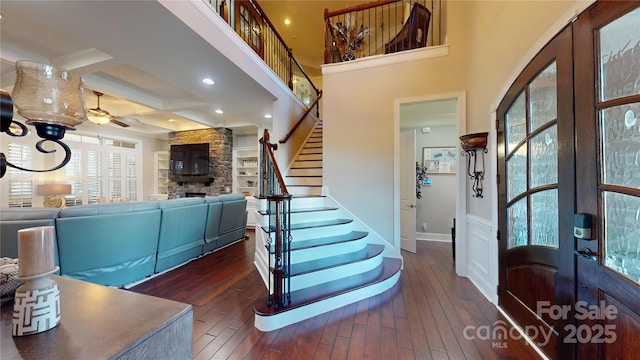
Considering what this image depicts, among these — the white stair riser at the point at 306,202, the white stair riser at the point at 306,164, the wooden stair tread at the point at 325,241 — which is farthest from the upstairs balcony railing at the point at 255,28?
the wooden stair tread at the point at 325,241

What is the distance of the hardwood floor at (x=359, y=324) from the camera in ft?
5.97

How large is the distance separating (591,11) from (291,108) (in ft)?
13.9

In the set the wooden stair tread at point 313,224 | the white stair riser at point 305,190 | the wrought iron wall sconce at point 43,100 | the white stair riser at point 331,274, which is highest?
the wrought iron wall sconce at point 43,100

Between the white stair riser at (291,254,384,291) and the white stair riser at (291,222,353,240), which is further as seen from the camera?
the white stair riser at (291,222,353,240)

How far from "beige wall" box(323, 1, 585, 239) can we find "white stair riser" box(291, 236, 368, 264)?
2.35 feet

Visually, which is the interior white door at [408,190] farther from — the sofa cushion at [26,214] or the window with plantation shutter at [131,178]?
the window with plantation shutter at [131,178]

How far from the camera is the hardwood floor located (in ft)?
5.97

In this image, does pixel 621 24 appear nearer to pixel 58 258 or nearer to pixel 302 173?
pixel 302 173

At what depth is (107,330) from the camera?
73 cm

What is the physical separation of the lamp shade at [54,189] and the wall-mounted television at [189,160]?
2.23m

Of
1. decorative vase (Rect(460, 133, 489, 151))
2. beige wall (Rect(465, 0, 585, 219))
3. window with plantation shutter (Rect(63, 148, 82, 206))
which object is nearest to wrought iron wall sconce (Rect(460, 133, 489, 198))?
decorative vase (Rect(460, 133, 489, 151))

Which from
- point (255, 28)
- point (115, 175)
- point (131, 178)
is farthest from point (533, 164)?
point (131, 178)

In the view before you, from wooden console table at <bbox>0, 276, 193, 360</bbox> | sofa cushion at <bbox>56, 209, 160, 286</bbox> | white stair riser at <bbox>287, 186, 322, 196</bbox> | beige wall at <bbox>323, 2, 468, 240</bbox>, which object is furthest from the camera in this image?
white stair riser at <bbox>287, 186, 322, 196</bbox>

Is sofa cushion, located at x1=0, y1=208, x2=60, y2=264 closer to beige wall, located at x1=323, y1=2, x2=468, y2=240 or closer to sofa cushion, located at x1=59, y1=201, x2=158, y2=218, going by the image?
sofa cushion, located at x1=59, y1=201, x2=158, y2=218
